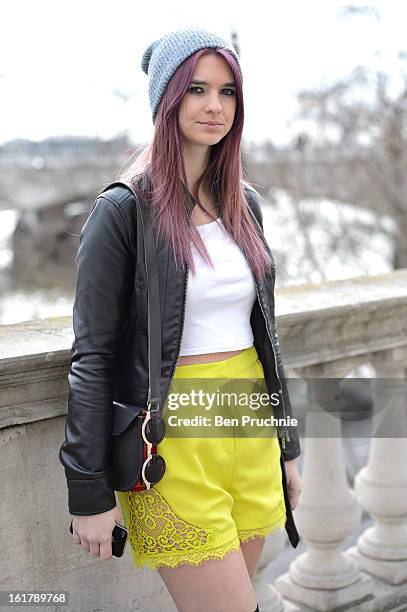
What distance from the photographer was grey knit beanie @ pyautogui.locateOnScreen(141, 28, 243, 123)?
1.99 metres

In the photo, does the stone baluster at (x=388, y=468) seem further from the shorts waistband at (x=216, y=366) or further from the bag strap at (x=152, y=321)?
the bag strap at (x=152, y=321)

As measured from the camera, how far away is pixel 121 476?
1.89 meters

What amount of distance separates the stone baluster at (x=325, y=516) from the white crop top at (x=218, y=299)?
845mm

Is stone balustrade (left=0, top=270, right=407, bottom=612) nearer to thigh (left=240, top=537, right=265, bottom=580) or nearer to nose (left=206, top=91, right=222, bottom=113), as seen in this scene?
thigh (left=240, top=537, right=265, bottom=580)

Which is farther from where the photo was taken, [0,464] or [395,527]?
[395,527]

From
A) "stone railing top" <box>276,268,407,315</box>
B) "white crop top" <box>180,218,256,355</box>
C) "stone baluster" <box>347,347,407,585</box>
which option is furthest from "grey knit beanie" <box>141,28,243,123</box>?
"stone baluster" <box>347,347,407,585</box>

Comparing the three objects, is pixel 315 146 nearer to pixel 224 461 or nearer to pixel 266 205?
pixel 266 205

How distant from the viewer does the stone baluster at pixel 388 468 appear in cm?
309

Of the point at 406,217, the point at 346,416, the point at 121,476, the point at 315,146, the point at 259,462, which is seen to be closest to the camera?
the point at 121,476

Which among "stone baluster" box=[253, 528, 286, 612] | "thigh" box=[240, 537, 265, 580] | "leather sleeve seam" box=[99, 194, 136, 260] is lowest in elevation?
"stone baluster" box=[253, 528, 286, 612]

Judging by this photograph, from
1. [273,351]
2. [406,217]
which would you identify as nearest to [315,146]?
[406,217]

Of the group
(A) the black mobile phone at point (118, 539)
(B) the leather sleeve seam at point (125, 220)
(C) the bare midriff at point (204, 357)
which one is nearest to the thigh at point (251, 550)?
(A) the black mobile phone at point (118, 539)

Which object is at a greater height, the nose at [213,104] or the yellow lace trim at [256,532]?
the nose at [213,104]

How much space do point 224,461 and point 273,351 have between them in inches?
13.5
